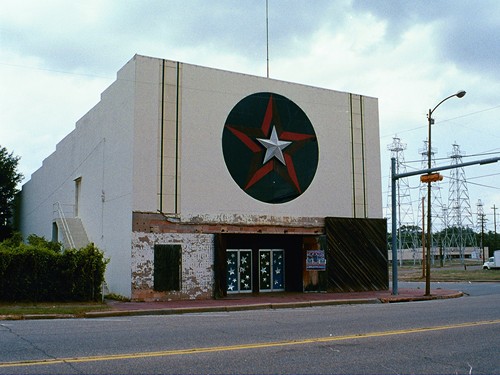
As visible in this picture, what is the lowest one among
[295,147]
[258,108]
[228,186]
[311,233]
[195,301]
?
[195,301]

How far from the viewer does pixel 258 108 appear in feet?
91.5

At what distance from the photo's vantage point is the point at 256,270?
29.2 metres

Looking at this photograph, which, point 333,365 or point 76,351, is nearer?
point 333,365

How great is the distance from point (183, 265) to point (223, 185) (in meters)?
4.16

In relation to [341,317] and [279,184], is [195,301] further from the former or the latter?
[341,317]

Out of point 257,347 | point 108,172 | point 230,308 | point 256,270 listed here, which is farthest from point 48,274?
point 257,347

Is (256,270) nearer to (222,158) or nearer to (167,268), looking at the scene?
(167,268)

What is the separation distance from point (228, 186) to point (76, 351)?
58.1 feet

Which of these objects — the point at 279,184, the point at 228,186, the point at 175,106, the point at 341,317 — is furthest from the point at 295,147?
the point at 341,317

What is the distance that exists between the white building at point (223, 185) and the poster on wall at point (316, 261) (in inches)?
2.0

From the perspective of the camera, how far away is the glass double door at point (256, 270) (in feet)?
92.7

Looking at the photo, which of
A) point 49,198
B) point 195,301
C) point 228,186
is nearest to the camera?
point 195,301

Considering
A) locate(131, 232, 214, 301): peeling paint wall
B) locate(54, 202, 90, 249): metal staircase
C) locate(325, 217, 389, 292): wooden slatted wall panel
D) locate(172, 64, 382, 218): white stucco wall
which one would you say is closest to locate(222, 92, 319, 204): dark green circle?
locate(172, 64, 382, 218): white stucco wall

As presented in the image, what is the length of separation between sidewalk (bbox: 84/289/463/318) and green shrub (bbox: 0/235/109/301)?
128 centimetres
